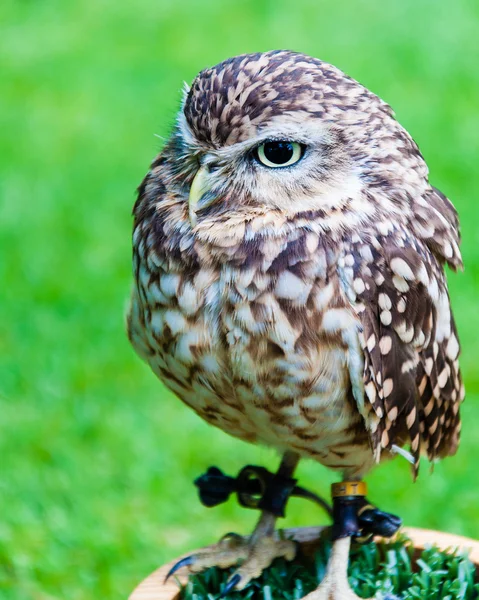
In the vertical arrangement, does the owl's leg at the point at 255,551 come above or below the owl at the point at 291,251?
below

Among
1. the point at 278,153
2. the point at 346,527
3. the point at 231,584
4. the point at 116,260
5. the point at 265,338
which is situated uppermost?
the point at 116,260

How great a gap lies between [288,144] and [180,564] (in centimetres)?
101

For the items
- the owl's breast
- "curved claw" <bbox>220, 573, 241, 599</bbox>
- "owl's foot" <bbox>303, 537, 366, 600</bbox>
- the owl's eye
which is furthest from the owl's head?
"curved claw" <bbox>220, 573, 241, 599</bbox>

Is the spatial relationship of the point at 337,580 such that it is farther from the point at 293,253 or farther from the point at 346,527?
the point at 293,253

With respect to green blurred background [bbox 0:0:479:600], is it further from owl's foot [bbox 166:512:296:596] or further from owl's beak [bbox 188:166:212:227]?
owl's foot [bbox 166:512:296:596]

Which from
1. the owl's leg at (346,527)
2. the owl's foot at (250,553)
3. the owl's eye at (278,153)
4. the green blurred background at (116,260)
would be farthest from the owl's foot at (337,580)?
the green blurred background at (116,260)

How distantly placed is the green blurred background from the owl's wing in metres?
0.58

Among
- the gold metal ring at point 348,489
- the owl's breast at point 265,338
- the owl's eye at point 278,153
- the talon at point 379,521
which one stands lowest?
the talon at point 379,521

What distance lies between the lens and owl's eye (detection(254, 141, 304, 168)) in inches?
74.2

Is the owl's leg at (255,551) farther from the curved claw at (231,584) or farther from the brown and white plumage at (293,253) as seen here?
the brown and white plumage at (293,253)

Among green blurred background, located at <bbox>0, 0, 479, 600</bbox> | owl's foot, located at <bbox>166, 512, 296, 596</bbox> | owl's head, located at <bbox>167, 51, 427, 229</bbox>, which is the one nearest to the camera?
owl's head, located at <bbox>167, 51, 427, 229</bbox>

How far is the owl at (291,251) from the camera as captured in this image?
1.90 m


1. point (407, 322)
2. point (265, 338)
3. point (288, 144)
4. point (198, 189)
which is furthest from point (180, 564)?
point (288, 144)

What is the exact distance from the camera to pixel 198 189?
1.92m
